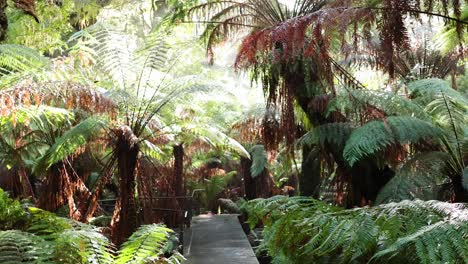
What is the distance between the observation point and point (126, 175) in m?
4.68

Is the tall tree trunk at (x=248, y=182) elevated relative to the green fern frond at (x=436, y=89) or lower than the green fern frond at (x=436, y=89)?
lower

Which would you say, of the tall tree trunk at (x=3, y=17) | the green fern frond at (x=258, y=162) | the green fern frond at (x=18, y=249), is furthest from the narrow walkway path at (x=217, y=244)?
the tall tree trunk at (x=3, y=17)

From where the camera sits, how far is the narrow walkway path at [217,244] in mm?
4934

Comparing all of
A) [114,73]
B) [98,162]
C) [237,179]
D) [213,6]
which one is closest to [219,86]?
[213,6]

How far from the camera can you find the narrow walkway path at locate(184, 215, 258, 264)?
4934mm

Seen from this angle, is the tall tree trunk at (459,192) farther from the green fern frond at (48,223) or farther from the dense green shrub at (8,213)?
the dense green shrub at (8,213)

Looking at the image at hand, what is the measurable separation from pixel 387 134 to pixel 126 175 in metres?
2.27

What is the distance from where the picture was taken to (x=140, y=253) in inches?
107

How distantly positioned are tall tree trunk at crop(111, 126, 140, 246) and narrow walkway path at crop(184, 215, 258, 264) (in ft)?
2.45

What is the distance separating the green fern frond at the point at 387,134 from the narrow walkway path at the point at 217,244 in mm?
1445

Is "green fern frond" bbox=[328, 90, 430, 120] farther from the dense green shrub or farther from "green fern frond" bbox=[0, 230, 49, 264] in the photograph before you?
"green fern frond" bbox=[0, 230, 49, 264]

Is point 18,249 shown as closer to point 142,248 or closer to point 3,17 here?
point 142,248

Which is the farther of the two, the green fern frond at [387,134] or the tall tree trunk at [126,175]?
the tall tree trunk at [126,175]

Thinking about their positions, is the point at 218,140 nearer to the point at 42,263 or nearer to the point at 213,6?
the point at 213,6
